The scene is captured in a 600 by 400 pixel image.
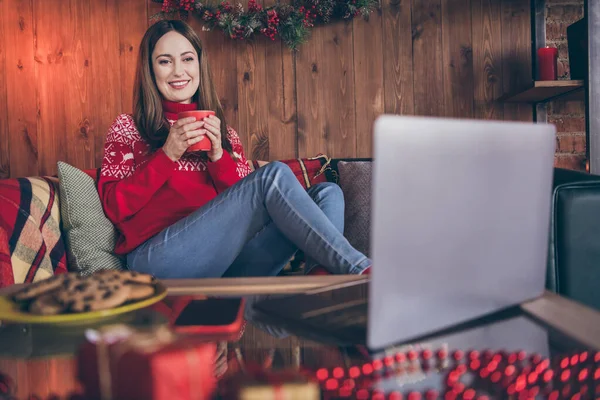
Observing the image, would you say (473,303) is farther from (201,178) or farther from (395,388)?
(201,178)

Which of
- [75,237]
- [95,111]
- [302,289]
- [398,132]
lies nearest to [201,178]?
[75,237]

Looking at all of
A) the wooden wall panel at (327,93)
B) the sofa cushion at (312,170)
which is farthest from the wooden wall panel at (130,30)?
the sofa cushion at (312,170)

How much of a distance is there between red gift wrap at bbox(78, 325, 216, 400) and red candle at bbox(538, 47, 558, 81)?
2.22 metres

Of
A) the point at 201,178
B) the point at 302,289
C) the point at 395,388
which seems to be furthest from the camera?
the point at 201,178

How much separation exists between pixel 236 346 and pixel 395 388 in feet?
0.60

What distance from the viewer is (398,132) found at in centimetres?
46

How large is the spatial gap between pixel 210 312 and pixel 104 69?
7.17 ft

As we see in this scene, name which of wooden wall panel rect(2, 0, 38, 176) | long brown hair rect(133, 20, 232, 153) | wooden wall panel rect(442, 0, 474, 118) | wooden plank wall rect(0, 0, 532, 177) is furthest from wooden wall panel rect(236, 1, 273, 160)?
wooden wall panel rect(2, 0, 38, 176)

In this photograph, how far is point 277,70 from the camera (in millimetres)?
2549

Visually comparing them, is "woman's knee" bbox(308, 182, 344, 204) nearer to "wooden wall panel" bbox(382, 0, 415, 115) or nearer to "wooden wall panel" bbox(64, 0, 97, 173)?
"wooden wall panel" bbox(382, 0, 415, 115)

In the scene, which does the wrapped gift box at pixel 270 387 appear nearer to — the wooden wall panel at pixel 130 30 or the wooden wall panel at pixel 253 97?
the wooden wall panel at pixel 253 97

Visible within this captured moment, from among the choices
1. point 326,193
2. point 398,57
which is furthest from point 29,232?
point 398,57

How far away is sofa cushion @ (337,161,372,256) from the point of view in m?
1.92

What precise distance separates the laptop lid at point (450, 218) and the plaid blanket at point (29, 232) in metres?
1.04
